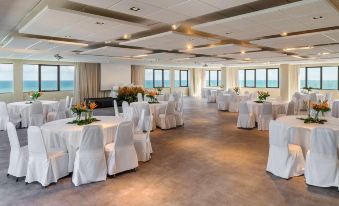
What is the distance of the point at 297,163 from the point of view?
4.39 m

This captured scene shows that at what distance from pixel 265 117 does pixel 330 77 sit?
38.5 feet

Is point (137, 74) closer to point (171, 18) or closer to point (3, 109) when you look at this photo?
point (3, 109)

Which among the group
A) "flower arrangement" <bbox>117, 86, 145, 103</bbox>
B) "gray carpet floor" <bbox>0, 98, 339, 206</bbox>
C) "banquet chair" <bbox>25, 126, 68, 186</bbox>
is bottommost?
"gray carpet floor" <bbox>0, 98, 339, 206</bbox>

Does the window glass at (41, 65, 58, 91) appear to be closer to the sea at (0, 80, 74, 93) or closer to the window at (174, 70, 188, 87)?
the sea at (0, 80, 74, 93)

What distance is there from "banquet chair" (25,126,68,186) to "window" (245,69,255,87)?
2008 centimetres

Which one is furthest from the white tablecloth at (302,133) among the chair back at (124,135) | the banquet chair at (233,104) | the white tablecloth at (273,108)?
the banquet chair at (233,104)

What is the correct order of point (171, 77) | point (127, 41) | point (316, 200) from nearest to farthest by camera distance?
point (316, 200) → point (127, 41) → point (171, 77)

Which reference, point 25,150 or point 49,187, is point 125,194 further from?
point 25,150

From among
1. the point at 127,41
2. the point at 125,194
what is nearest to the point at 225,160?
the point at 125,194

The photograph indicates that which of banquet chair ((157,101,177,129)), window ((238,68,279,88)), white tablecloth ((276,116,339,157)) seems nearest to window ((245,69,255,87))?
window ((238,68,279,88))

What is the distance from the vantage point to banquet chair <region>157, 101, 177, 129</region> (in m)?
8.69

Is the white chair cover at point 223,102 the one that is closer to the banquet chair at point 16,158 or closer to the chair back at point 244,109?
the chair back at point 244,109

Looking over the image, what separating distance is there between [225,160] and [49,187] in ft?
11.1

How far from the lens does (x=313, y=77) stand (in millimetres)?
18266
